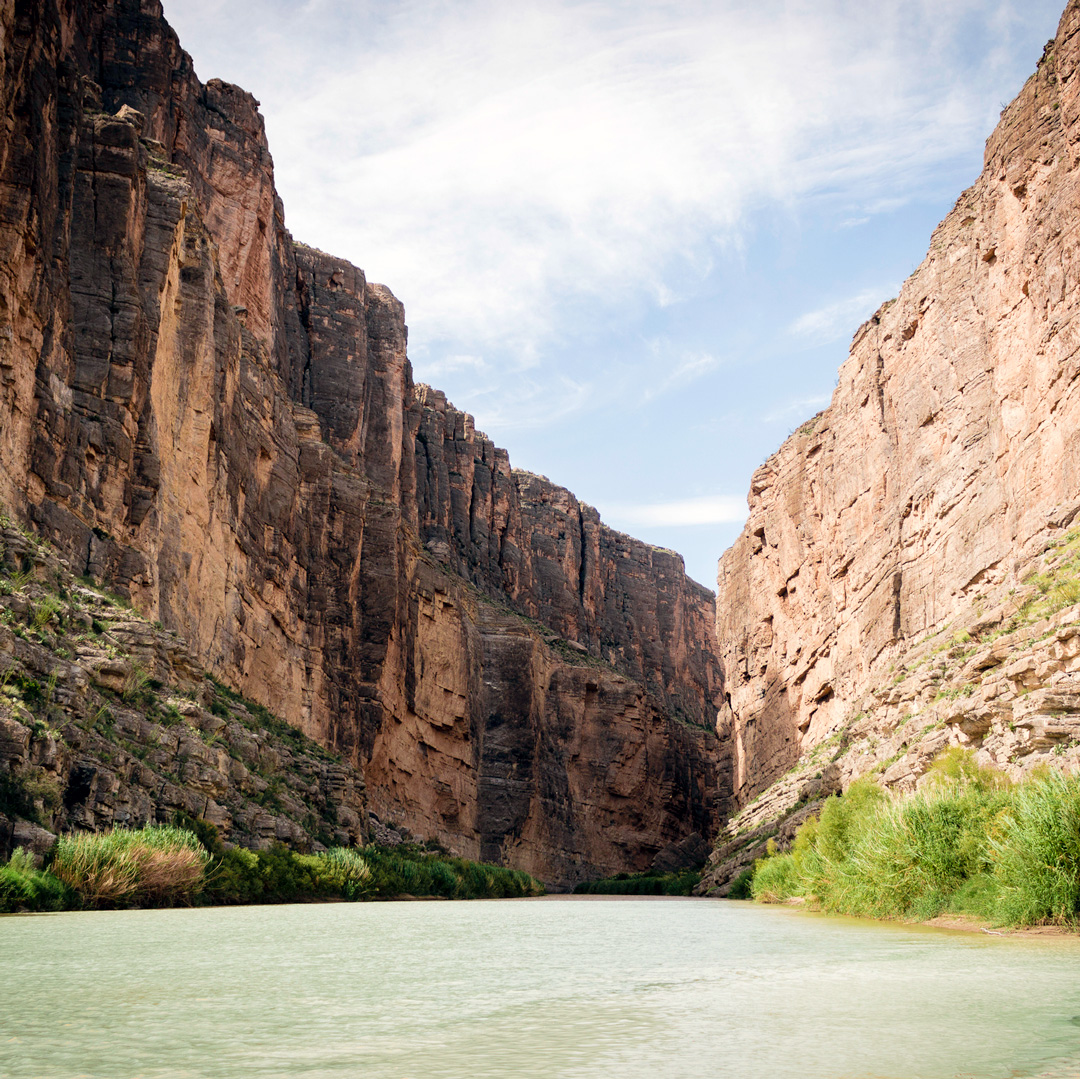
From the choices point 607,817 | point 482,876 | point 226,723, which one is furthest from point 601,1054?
point 607,817

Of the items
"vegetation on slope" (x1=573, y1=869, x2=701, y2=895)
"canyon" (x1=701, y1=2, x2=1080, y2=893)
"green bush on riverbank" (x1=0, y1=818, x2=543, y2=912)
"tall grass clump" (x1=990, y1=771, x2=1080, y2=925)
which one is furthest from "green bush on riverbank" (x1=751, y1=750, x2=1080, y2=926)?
"vegetation on slope" (x1=573, y1=869, x2=701, y2=895)

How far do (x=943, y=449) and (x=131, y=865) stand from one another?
3429cm

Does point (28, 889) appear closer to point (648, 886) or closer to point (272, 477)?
point (272, 477)

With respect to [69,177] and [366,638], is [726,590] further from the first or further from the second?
[69,177]

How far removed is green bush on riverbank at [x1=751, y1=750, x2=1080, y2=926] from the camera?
1197cm

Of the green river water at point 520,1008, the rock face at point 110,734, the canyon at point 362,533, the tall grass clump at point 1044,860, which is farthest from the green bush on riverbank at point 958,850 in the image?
the rock face at point 110,734

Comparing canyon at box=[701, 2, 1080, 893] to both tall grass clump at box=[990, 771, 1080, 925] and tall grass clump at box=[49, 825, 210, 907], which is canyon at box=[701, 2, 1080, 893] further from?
tall grass clump at box=[49, 825, 210, 907]

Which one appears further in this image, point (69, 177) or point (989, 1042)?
point (69, 177)

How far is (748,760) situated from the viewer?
213 feet

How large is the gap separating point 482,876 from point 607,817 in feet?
128

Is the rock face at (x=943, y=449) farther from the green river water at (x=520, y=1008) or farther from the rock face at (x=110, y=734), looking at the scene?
the green river water at (x=520, y=1008)

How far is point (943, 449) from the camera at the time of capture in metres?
40.7

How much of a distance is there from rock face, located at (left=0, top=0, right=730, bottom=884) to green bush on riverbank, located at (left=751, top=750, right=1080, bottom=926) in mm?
20571

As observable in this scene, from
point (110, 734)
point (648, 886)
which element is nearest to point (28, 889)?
point (110, 734)
